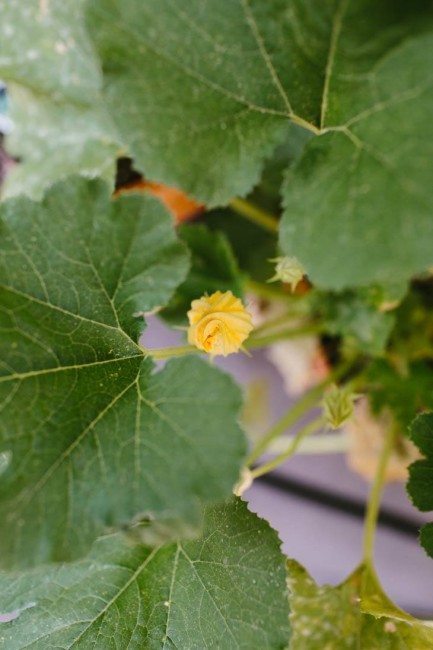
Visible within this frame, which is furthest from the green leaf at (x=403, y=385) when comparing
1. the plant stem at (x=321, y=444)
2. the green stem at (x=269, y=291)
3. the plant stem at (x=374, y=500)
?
the plant stem at (x=321, y=444)

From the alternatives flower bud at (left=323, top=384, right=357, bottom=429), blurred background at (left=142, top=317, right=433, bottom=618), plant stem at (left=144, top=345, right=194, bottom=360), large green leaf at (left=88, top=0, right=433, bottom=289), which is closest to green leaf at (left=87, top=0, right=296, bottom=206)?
large green leaf at (left=88, top=0, right=433, bottom=289)

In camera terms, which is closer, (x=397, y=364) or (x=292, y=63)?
(x=292, y=63)

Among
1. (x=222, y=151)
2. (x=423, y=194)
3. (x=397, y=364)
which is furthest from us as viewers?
(x=397, y=364)

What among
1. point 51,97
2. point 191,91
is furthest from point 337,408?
point 51,97

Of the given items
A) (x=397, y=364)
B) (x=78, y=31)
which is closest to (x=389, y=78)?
(x=78, y=31)

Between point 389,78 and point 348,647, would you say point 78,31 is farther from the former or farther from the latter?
point 348,647

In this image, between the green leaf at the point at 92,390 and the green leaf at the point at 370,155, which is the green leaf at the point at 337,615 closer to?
the green leaf at the point at 92,390

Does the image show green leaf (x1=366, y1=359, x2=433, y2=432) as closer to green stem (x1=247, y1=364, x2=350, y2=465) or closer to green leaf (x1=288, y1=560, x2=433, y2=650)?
green stem (x1=247, y1=364, x2=350, y2=465)
